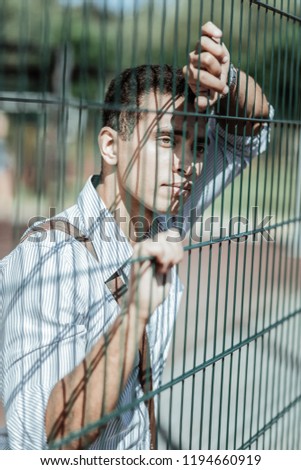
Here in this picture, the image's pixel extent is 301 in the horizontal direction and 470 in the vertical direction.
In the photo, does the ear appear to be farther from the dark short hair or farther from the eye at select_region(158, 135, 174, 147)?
the eye at select_region(158, 135, 174, 147)

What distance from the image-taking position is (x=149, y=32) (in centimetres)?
145

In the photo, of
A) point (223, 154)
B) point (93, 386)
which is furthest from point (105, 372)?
point (223, 154)

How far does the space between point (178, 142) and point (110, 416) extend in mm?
718

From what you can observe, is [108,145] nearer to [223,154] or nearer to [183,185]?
[183,185]

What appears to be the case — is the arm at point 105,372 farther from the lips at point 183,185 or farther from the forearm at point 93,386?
the lips at point 183,185

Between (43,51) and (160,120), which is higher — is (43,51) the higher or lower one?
the higher one

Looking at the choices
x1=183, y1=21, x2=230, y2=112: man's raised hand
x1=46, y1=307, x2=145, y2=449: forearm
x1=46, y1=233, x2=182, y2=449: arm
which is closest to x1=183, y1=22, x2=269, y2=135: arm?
x1=183, y1=21, x2=230, y2=112: man's raised hand

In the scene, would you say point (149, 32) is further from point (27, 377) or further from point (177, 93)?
point (27, 377)

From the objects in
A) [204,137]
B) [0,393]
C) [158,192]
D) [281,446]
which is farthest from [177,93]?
[281,446]

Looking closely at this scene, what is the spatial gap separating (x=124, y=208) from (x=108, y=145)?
183mm

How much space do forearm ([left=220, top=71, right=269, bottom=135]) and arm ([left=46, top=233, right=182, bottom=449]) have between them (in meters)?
0.69

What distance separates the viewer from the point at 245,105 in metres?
2.05

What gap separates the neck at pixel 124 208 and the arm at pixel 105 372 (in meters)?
0.33

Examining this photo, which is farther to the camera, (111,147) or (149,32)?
(111,147)
